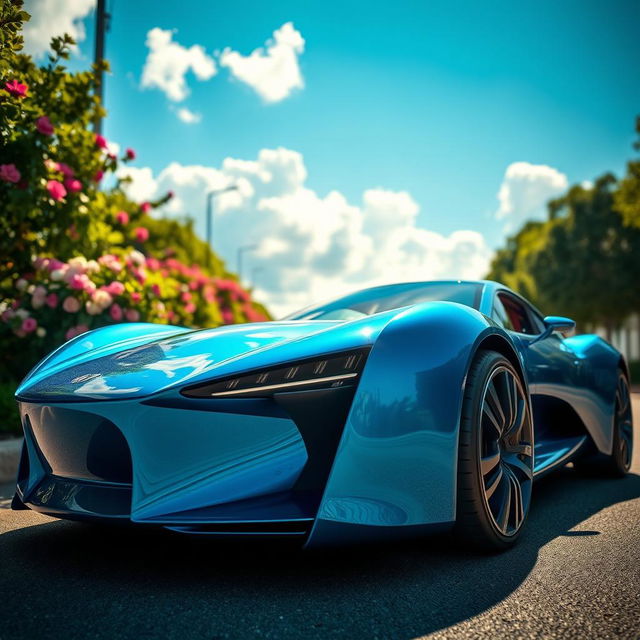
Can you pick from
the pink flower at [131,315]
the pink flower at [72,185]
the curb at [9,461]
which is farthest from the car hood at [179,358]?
the pink flower at [72,185]

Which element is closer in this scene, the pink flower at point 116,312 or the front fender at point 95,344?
the front fender at point 95,344

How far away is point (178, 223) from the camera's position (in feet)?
110

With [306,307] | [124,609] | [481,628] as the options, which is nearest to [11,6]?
[306,307]

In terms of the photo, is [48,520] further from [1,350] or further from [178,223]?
[178,223]

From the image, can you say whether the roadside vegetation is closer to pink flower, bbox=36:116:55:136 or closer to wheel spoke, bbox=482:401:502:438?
pink flower, bbox=36:116:55:136

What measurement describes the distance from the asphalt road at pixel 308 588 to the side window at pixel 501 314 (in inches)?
41.5

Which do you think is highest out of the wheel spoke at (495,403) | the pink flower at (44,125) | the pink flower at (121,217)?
the pink flower at (44,125)

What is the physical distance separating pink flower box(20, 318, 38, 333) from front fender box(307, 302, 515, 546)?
14.2ft

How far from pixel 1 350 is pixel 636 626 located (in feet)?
18.0

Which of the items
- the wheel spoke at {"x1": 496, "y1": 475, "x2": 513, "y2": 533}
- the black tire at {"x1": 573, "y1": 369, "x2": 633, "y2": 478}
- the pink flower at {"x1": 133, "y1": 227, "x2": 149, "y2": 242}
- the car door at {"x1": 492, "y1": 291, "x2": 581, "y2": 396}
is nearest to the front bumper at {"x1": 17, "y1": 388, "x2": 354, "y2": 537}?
the wheel spoke at {"x1": 496, "y1": 475, "x2": 513, "y2": 533}

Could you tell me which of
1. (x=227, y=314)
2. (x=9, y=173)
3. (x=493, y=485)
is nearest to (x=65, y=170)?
(x=9, y=173)

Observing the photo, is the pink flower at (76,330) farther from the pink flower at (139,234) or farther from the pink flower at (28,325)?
the pink flower at (139,234)

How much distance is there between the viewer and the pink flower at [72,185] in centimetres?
603

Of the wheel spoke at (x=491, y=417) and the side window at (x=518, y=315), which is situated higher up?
the side window at (x=518, y=315)
